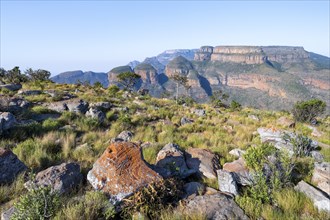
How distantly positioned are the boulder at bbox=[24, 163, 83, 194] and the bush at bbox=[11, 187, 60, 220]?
606mm

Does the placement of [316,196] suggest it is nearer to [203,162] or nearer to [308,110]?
[203,162]

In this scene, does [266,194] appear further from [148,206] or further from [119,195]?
[119,195]

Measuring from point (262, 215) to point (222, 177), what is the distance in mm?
1177

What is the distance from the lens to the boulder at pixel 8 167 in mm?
4824

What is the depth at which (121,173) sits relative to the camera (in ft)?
15.0

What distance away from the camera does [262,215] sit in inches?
167

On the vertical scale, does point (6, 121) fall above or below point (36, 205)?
above

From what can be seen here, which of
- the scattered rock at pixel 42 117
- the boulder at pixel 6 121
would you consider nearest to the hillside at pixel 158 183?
the boulder at pixel 6 121

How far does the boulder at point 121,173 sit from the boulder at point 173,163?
704 millimetres

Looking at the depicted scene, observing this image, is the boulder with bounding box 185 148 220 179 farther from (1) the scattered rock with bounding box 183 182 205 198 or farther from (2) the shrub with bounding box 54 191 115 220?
(2) the shrub with bounding box 54 191 115 220

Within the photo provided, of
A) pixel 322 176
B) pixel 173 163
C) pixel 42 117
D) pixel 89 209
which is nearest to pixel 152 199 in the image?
pixel 89 209

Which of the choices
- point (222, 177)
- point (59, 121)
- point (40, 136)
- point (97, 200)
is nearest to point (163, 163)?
point (222, 177)

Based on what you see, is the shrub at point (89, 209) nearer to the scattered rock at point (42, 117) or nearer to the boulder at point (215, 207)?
the boulder at point (215, 207)

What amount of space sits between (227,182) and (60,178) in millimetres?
3561
